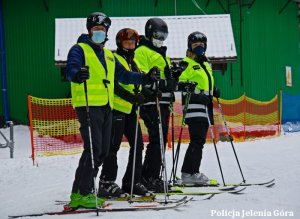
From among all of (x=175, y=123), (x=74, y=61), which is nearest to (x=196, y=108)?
(x=74, y=61)

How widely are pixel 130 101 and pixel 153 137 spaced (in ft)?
2.28

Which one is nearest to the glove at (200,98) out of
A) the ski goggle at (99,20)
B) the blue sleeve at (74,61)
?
the ski goggle at (99,20)

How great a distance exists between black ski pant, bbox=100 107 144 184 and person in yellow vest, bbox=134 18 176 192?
296 mm

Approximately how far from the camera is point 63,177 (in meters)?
7.96

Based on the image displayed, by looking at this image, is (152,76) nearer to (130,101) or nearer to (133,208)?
(130,101)

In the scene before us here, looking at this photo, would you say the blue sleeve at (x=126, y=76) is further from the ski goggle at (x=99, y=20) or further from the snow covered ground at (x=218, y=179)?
the snow covered ground at (x=218, y=179)

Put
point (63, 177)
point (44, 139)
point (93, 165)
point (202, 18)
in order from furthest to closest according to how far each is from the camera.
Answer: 1. point (202, 18)
2. point (44, 139)
3. point (63, 177)
4. point (93, 165)

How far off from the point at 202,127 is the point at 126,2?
557 inches

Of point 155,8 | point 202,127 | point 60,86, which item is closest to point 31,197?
point 202,127

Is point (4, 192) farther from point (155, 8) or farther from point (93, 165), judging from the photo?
point (155, 8)

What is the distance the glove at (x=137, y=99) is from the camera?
5617 millimetres

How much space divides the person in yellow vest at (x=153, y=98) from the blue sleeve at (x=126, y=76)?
50 centimetres

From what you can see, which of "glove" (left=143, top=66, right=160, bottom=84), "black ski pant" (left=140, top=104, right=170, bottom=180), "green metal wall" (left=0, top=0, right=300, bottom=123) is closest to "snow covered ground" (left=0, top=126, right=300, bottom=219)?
"black ski pant" (left=140, top=104, right=170, bottom=180)

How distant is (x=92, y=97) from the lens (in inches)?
200
